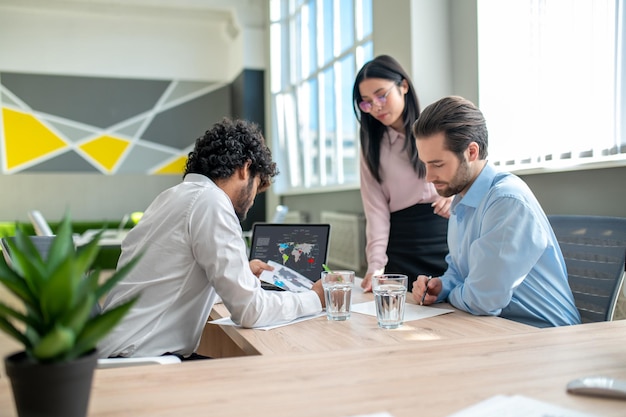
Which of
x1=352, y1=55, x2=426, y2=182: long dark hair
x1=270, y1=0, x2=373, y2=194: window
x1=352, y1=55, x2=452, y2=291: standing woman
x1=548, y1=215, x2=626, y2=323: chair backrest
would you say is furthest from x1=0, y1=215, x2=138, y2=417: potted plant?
x1=270, y1=0, x2=373, y2=194: window

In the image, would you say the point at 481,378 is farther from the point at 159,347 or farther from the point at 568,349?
the point at 159,347

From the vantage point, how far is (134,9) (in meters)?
7.49

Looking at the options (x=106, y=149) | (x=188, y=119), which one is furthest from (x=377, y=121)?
(x=106, y=149)

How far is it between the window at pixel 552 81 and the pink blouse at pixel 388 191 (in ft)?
1.84

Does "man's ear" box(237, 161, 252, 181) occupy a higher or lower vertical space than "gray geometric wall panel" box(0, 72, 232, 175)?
lower

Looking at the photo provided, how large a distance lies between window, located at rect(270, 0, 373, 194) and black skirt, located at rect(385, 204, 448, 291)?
7.02ft

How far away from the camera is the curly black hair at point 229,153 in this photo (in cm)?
176

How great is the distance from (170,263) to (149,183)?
6.48 meters

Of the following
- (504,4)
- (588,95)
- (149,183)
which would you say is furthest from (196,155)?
(149,183)

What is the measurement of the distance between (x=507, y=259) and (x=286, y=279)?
0.69 meters

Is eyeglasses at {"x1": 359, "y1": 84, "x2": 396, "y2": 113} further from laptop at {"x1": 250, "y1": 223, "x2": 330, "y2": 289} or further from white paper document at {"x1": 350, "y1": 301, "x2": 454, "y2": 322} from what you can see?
white paper document at {"x1": 350, "y1": 301, "x2": 454, "y2": 322}

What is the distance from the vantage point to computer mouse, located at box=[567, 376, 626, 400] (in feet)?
2.47

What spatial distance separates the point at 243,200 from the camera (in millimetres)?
1824

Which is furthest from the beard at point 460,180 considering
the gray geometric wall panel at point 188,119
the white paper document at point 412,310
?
the gray geometric wall panel at point 188,119
